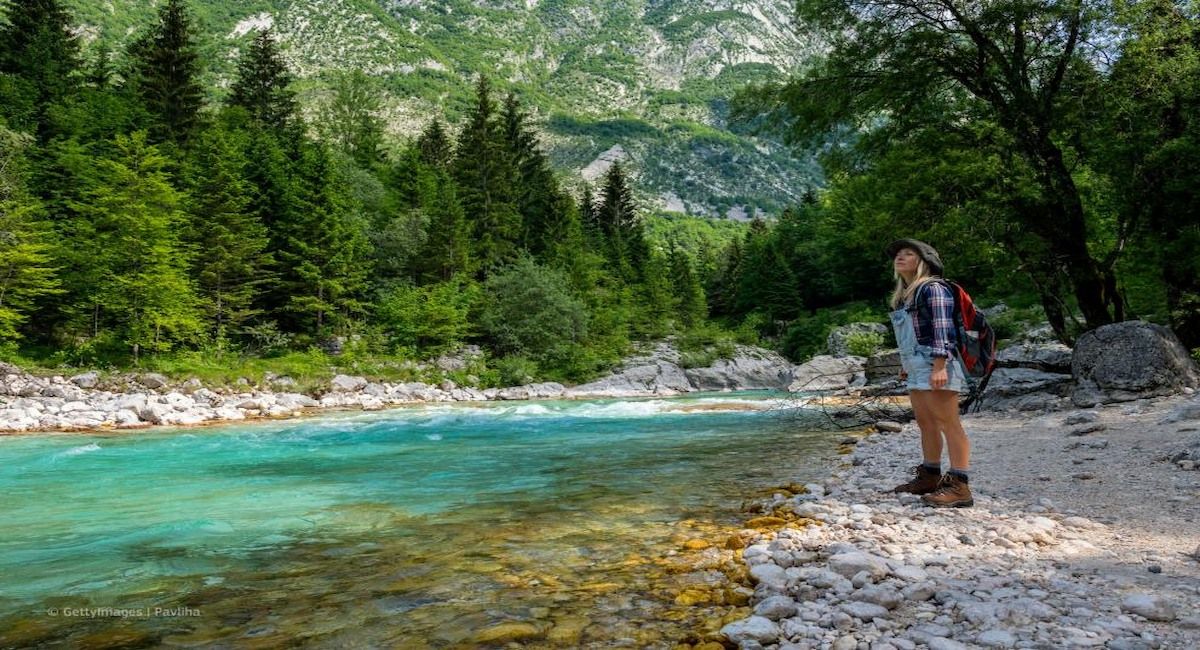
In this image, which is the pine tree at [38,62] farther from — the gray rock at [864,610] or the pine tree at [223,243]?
the gray rock at [864,610]

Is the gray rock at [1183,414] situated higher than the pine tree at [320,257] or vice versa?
the pine tree at [320,257]

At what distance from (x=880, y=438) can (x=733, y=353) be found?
36.2 meters

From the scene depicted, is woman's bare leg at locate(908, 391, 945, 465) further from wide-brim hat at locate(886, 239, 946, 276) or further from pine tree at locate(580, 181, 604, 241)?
pine tree at locate(580, 181, 604, 241)

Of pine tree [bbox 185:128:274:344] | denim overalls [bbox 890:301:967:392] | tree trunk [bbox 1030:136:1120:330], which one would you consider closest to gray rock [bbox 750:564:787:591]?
denim overalls [bbox 890:301:967:392]

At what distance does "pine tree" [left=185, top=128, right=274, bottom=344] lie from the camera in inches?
1167

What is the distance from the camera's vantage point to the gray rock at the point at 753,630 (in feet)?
9.84

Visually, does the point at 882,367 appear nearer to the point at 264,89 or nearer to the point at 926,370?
→ the point at 926,370

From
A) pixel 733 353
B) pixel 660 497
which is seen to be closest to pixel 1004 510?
pixel 660 497

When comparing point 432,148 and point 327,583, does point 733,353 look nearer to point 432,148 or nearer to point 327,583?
point 432,148

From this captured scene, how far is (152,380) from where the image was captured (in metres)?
22.0

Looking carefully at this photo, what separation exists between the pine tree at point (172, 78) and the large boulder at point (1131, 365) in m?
44.0

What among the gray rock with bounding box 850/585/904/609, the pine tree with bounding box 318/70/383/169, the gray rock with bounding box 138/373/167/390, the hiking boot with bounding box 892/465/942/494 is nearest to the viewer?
the gray rock with bounding box 850/585/904/609

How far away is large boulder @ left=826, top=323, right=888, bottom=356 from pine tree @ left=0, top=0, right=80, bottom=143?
49.1 metres

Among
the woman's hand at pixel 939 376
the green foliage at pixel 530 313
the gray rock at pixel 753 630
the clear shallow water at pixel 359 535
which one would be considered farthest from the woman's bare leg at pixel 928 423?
the green foliage at pixel 530 313
